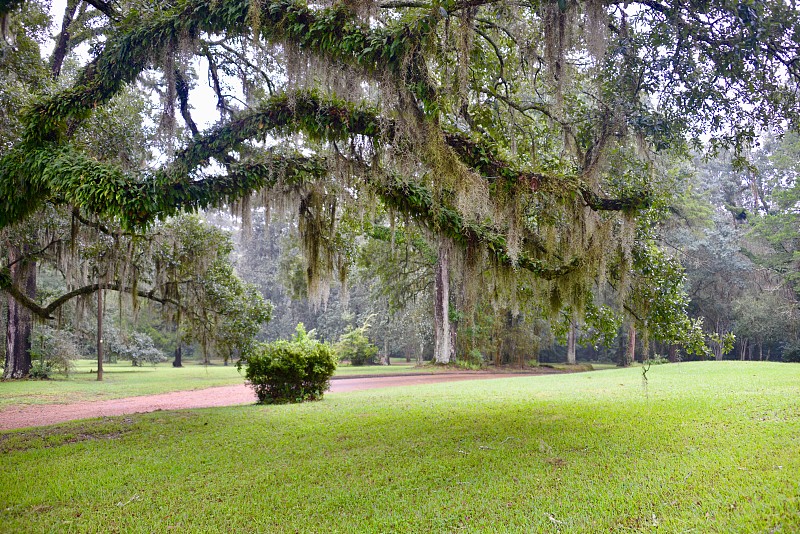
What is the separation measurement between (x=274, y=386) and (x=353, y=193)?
4944 mm

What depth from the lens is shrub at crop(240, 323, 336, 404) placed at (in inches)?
424

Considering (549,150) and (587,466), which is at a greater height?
(549,150)

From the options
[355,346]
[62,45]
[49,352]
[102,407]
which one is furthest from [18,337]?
[355,346]

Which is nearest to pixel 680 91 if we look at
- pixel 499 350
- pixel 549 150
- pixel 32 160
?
pixel 549 150

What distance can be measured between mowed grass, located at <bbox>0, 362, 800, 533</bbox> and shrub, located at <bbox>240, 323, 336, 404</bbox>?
2219 millimetres

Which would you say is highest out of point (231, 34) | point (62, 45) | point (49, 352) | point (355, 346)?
point (62, 45)

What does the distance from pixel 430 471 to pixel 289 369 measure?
6.16 m

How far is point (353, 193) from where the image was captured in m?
8.44

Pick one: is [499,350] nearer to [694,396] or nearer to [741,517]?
[694,396]

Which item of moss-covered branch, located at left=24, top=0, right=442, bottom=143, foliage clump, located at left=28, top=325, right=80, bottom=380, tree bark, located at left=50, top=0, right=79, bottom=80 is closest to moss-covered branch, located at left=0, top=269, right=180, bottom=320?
moss-covered branch, located at left=24, top=0, right=442, bottom=143

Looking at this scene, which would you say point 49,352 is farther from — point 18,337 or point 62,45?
point 62,45

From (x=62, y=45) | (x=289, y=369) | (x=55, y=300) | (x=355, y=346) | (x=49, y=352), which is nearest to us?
(x=55, y=300)

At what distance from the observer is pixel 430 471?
209 inches

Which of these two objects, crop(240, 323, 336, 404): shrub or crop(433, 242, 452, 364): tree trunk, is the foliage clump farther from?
crop(433, 242, 452, 364): tree trunk
